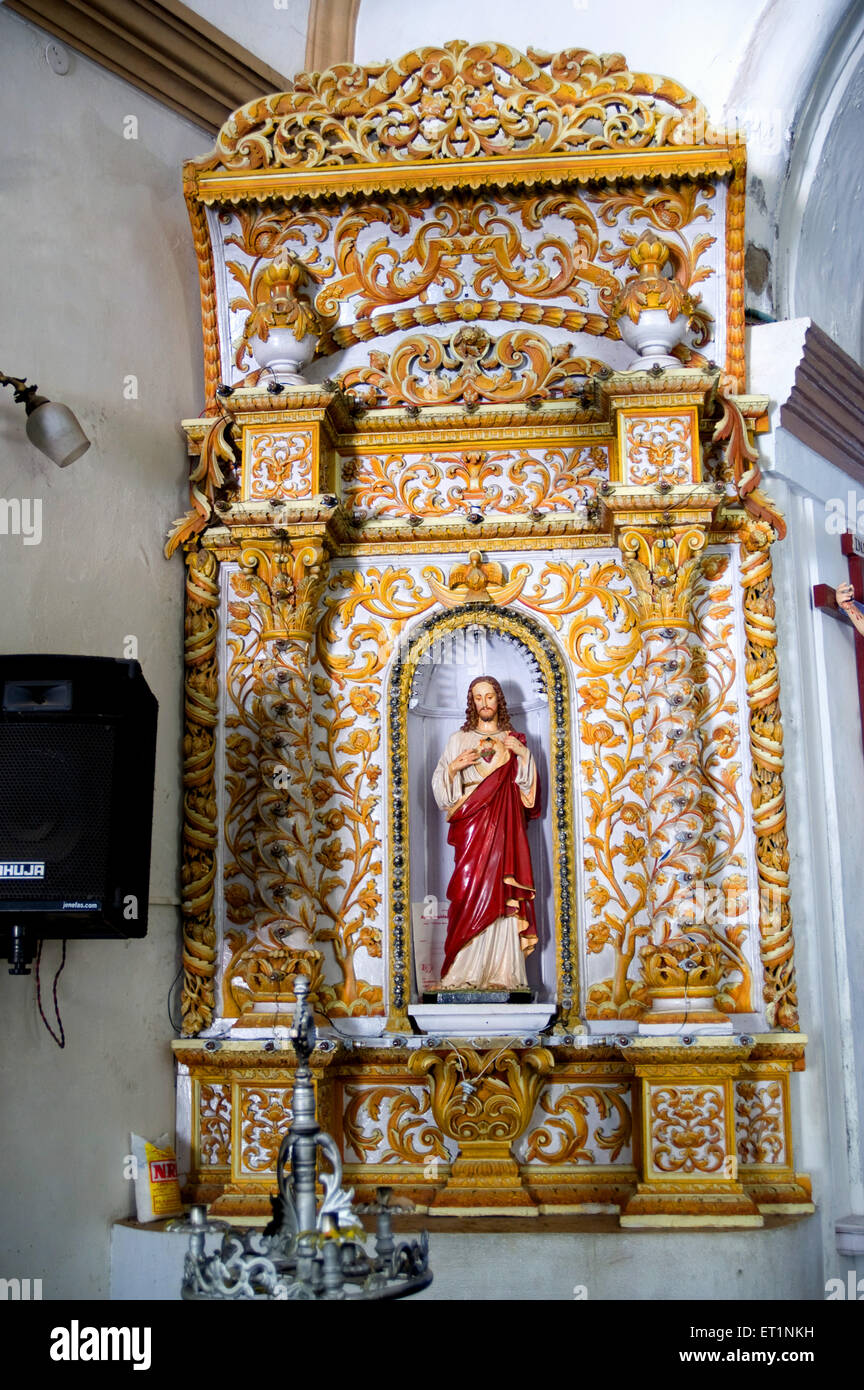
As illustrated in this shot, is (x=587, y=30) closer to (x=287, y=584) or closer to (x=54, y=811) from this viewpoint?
(x=287, y=584)

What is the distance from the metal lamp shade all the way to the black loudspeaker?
0.69 m

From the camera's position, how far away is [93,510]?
16.6 ft

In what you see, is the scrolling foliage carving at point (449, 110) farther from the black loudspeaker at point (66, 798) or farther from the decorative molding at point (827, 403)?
the black loudspeaker at point (66, 798)

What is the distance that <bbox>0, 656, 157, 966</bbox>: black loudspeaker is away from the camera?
387cm

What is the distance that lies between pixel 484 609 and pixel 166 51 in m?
2.35

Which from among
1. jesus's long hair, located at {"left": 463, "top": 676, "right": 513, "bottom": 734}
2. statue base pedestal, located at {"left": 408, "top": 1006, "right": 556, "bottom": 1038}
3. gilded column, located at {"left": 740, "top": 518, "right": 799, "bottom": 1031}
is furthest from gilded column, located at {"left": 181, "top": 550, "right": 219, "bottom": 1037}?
gilded column, located at {"left": 740, "top": 518, "right": 799, "bottom": 1031}

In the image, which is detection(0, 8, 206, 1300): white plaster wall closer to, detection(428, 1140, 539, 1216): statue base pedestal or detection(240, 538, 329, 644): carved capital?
detection(240, 538, 329, 644): carved capital

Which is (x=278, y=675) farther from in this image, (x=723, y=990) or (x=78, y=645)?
(x=723, y=990)

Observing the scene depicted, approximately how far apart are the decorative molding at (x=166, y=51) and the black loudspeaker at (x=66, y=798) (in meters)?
2.39

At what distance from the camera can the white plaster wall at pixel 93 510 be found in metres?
4.58

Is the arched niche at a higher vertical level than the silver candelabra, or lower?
higher

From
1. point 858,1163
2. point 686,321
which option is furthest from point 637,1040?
point 686,321

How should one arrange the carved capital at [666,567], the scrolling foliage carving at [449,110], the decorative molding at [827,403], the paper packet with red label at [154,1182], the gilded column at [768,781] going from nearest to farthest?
the paper packet with red label at [154,1182] → the gilded column at [768,781] → the carved capital at [666,567] → the scrolling foliage carving at [449,110] → the decorative molding at [827,403]

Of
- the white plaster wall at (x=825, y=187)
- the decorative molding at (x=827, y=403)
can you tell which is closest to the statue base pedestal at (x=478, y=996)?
the decorative molding at (x=827, y=403)
